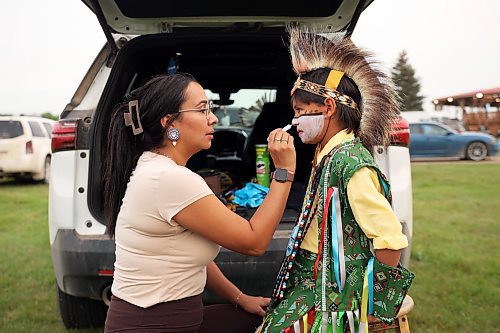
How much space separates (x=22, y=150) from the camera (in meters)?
11.3

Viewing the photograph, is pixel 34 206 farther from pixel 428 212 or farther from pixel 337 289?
pixel 337 289

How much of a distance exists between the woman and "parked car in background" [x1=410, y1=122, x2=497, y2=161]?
14.3 metres

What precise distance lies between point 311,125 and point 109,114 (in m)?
1.44

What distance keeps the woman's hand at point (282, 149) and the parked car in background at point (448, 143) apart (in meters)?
14.3

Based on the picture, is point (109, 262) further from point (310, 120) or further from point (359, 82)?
point (359, 82)

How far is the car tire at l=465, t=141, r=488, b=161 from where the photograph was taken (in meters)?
15.1

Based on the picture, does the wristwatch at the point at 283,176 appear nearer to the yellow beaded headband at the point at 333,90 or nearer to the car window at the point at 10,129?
the yellow beaded headband at the point at 333,90

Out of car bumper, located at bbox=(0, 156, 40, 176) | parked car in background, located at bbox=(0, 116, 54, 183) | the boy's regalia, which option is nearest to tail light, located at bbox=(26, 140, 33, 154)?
parked car in background, located at bbox=(0, 116, 54, 183)

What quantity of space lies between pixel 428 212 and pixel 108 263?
549cm

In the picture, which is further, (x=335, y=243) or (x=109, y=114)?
(x=109, y=114)

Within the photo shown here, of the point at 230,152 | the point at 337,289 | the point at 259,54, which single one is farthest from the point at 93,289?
the point at 230,152

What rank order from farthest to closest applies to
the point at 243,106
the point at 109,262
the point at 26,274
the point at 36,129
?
1. the point at 36,129
2. the point at 243,106
3. the point at 26,274
4. the point at 109,262

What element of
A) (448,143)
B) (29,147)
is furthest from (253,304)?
(448,143)

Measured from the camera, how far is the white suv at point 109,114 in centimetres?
253
